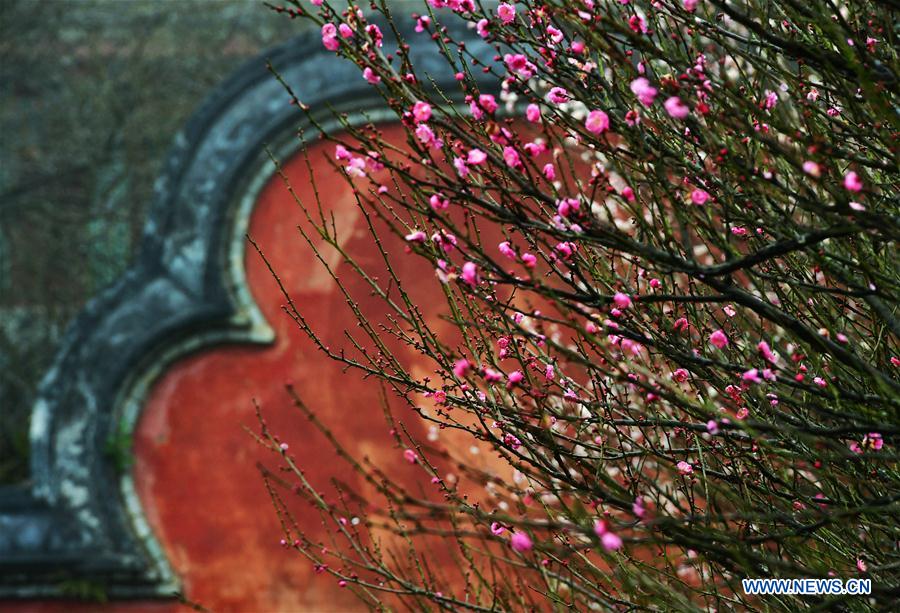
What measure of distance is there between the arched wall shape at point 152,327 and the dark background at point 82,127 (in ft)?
21.9

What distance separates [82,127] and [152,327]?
9.35 metres

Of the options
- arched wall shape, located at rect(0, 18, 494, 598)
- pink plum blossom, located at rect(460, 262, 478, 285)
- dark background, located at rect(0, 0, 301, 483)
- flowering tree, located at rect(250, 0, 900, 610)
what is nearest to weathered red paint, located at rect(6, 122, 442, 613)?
arched wall shape, located at rect(0, 18, 494, 598)

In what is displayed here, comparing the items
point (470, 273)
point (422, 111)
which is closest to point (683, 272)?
point (470, 273)

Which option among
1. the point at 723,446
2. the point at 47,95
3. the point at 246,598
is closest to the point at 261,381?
the point at 246,598

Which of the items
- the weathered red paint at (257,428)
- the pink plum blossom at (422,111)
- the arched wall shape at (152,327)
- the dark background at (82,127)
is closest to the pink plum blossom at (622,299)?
the pink plum blossom at (422,111)

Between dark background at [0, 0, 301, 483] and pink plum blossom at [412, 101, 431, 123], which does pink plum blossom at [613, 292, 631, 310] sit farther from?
dark background at [0, 0, 301, 483]

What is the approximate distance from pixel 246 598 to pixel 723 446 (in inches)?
177

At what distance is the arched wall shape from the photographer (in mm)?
7117

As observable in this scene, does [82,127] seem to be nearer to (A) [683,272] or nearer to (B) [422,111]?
(B) [422,111]

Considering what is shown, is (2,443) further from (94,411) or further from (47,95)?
(47,95)

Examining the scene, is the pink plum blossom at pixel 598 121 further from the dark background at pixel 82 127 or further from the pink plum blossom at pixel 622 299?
the dark background at pixel 82 127

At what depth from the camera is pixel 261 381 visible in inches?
282

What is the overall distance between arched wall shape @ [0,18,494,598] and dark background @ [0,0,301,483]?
667 cm

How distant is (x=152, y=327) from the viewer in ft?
23.7
